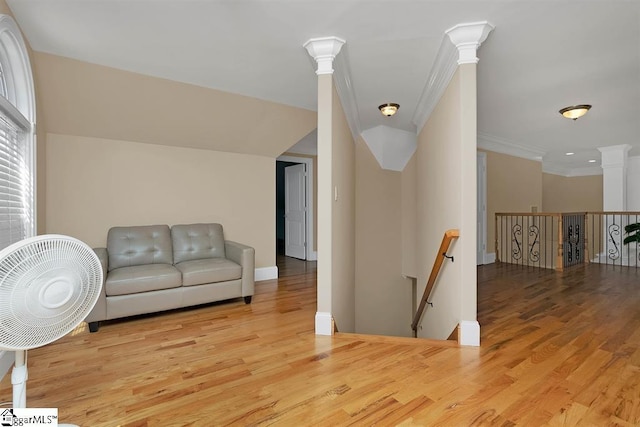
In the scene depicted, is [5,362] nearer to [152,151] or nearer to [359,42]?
[152,151]

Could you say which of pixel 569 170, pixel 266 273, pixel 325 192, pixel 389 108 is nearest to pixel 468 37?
pixel 389 108

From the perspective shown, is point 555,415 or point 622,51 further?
point 622,51

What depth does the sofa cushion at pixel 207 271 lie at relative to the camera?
2.97 m

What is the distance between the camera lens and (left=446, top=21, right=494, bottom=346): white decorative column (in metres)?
2.21

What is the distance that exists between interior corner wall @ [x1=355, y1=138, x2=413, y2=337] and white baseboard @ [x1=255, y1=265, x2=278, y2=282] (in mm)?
1200

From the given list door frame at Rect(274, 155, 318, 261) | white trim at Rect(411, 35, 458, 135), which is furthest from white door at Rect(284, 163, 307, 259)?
white trim at Rect(411, 35, 458, 135)

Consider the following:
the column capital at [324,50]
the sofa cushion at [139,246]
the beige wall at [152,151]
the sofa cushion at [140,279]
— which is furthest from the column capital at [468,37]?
the sofa cushion at [139,246]

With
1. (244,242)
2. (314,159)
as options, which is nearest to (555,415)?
(244,242)

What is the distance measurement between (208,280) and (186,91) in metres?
1.93

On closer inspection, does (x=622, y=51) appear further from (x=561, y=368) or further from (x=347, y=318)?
(x=347, y=318)

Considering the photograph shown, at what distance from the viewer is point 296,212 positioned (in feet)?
20.9

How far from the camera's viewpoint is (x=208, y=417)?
1456mm

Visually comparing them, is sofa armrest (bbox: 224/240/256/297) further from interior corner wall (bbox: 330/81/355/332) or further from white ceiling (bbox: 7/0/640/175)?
white ceiling (bbox: 7/0/640/175)

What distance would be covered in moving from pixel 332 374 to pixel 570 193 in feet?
34.9
